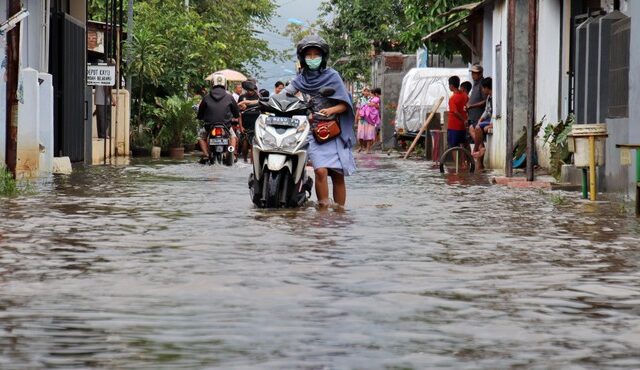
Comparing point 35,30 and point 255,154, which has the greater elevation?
point 35,30

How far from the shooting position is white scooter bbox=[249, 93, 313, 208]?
48.2 feet

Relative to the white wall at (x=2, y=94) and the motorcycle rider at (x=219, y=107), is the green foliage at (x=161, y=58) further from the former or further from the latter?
the white wall at (x=2, y=94)

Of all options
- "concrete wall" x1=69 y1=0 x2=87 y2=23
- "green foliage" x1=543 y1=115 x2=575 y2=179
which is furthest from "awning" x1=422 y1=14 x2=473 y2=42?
"green foliage" x1=543 y1=115 x2=575 y2=179

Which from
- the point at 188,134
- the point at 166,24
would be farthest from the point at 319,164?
the point at 166,24

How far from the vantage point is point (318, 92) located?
1502 cm

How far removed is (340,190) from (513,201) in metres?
2.52

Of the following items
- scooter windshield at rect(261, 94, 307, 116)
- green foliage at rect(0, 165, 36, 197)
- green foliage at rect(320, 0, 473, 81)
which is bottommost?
green foliage at rect(0, 165, 36, 197)

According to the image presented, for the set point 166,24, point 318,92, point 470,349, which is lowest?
point 470,349

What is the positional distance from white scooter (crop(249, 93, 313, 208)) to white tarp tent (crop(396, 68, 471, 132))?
2542cm

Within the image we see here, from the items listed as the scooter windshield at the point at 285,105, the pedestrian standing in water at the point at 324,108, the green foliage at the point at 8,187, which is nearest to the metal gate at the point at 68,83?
the green foliage at the point at 8,187

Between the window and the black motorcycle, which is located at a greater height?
the window

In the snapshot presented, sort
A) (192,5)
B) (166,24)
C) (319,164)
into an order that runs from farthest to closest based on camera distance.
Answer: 1. (192,5)
2. (166,24)
3. (319,164)

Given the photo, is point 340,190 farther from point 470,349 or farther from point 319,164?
point 470,349

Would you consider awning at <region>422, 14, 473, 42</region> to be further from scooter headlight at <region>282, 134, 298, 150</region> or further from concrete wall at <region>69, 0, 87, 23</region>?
scooter headlight at <region>282, 134, 298, 150</region>
